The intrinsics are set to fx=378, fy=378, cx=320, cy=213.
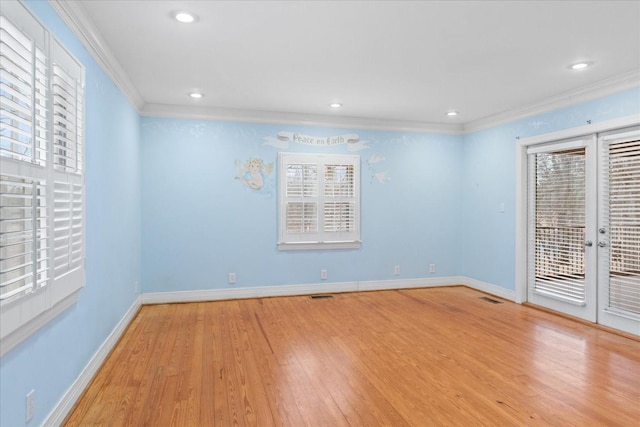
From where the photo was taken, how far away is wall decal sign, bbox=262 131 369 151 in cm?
528

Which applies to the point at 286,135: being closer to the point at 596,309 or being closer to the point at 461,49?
the point at 461,49

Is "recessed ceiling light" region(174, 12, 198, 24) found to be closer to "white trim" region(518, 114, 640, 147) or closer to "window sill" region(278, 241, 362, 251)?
"window sill" region(278, 241, 362, 251)

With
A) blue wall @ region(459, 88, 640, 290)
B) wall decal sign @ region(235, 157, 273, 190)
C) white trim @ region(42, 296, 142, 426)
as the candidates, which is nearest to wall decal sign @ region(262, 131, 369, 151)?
wall decal sign @ region(235, 157, 273, 190)

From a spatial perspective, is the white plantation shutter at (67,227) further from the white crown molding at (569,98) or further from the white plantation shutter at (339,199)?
the white crown molding at (569,98)

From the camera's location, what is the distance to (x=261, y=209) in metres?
5.22

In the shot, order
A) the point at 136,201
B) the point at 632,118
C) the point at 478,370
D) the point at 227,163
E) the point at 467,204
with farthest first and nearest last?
the point at 467,204
the point at 227,163
the point at 136,201
the point at 632,118
the point at 478,370

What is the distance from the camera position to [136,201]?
4551mm

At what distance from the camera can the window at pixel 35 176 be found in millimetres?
1593

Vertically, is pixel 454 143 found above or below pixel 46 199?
above

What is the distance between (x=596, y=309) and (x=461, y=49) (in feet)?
10.2

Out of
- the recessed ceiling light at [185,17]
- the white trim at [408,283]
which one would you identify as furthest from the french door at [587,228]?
the recessed ceiling light at [185,17]

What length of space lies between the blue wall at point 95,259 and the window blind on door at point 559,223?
479cm

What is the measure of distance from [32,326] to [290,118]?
405 cm

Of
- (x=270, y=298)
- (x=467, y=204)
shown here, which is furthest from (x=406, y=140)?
(x=270, y=298)
